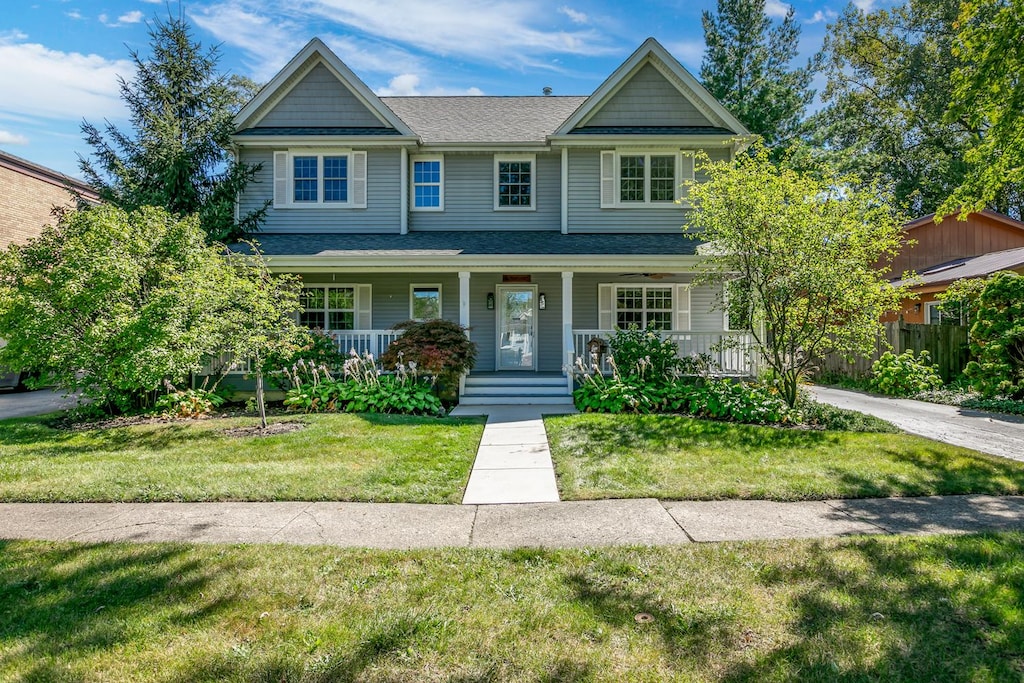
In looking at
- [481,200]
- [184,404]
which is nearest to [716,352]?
[481,200]

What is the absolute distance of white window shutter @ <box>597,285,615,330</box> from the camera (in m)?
13.7

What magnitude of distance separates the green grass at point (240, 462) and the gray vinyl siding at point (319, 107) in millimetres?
8818

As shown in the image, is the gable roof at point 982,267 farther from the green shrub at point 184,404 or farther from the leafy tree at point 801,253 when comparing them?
the green shrub at point 184,404

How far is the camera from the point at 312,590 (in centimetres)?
330

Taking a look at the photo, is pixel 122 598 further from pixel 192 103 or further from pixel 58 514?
pixel 192 103

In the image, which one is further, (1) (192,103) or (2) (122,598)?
(1) (192,103)

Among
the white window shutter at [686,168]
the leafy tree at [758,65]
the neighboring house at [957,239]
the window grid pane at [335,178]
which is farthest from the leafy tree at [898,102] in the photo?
the window grid pane at [335,178]

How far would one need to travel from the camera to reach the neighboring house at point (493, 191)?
1348cm

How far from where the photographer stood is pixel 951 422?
908cm

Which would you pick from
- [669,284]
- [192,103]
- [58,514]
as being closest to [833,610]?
[58,514]

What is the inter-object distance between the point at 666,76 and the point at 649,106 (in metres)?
0.84

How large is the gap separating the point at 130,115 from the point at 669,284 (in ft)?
53.9

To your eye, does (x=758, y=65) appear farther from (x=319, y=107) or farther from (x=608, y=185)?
(x=319, y=107)

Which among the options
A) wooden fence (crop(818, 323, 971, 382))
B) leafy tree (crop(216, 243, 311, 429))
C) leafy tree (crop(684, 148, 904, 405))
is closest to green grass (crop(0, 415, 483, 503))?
leafy tree (crop(216, 243, 311, 429))
